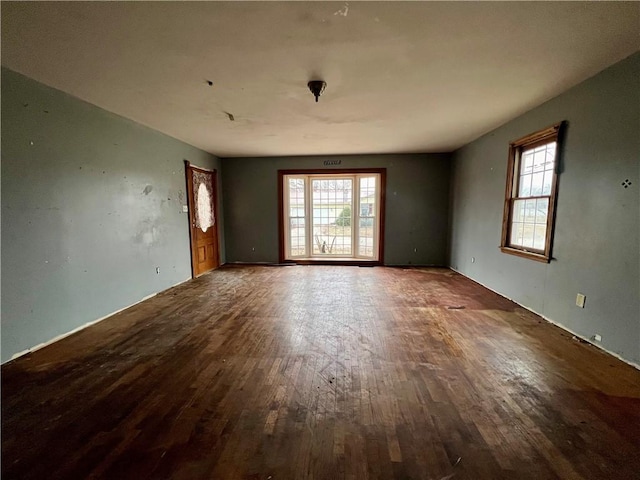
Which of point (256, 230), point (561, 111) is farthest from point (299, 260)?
point (561, 111)

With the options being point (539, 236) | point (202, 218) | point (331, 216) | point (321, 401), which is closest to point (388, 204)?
point (331, 216)

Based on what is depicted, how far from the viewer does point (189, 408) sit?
1769mm

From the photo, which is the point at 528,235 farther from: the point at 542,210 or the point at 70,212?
the point at 70,212

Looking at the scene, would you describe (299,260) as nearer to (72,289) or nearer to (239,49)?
(72,289)

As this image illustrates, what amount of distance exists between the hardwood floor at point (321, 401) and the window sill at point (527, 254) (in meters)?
0.64

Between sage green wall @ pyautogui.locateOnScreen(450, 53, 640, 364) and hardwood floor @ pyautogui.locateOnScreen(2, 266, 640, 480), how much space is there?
0.85 feet

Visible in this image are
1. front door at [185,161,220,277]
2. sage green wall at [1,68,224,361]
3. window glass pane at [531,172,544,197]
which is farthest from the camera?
front door at [185,161,220,277]

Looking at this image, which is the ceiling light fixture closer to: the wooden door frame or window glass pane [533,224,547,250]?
window glass pane [533,224,547,250]

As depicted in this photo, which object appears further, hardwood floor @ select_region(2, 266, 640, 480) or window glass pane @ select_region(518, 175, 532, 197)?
window glass pane @ select_region(518, 175, 532, 197)

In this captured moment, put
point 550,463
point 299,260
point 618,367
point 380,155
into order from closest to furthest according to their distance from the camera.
→ point 550,463 < point 618,367 < point 380,155 < point 299,260

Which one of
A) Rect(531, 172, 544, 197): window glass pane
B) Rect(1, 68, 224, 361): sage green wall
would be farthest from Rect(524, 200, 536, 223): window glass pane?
Rect(1, 68, 224, 361): sage green wall

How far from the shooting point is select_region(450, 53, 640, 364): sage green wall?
2.22 metres

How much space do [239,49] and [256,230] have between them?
4734 mm

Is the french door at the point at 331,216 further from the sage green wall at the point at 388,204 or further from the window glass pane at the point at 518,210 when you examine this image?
the window glass pane at the point at 518,210
